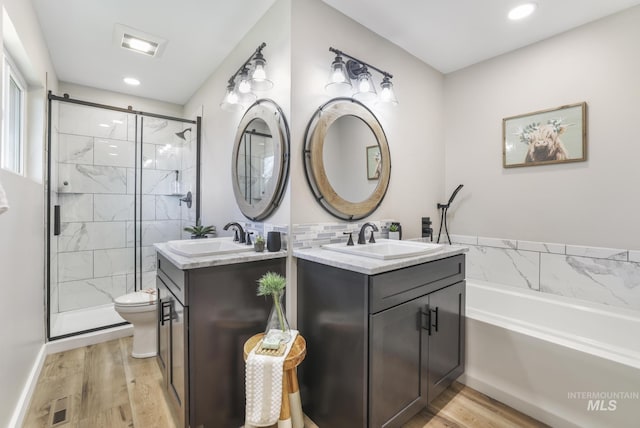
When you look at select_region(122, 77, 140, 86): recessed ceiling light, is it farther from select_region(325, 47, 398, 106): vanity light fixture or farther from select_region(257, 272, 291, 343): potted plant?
select_region(257, 272, 291, 343): potted plant

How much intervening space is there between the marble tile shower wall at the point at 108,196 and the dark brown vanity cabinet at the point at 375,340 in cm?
229

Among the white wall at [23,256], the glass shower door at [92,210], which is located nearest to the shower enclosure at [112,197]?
the glass shower door at [92,210]

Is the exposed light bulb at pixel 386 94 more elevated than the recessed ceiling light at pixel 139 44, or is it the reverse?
the recessed ceiling light at pixel 139 44

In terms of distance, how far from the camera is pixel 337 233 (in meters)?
1.94

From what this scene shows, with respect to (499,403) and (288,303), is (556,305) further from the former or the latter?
(288,303)

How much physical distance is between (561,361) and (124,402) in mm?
2537

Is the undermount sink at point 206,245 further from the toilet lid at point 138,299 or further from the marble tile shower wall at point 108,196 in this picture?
the marble tile shower wall at point 108,196

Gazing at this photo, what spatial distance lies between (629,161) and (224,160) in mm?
3036

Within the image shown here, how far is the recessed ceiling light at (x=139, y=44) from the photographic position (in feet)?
7.53

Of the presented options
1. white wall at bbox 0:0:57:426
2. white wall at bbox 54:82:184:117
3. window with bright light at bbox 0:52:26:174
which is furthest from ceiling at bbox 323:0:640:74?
white wall at bbox 54:82:184:117

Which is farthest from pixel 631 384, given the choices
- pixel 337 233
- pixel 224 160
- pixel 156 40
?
pixel 156 40

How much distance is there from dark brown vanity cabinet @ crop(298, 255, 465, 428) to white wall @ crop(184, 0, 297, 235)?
0.60 m

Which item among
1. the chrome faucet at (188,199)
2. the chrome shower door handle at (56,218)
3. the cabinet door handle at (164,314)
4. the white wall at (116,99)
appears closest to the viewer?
the cabinet door handle at (164,314)

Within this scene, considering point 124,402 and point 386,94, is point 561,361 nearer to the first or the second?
point 386,94
